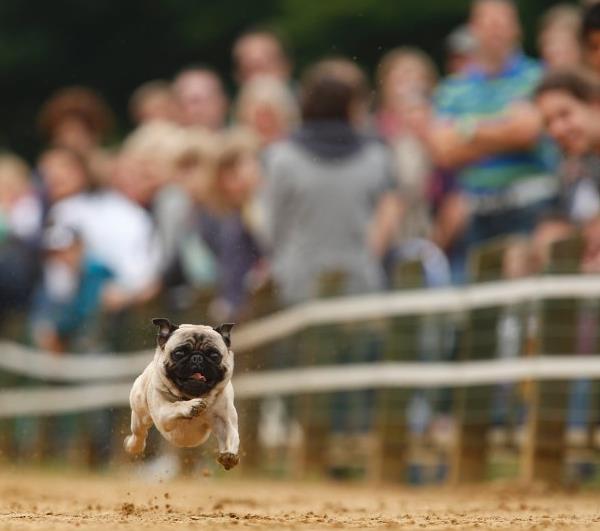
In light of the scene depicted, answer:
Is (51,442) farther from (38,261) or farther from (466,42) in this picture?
(466,42)

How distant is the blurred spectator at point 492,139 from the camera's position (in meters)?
13.8

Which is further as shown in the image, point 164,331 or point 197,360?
point 164,331

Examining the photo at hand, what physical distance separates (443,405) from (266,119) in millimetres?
2580

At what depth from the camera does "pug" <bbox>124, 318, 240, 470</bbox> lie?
28.0 ft

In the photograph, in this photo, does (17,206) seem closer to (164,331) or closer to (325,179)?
(325,179)

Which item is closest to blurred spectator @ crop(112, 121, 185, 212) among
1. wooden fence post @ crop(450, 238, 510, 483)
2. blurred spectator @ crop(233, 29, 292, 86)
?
blurred spectator @ crop(233, 29, 292, 86)

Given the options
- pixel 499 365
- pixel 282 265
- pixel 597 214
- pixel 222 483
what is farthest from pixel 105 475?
pixel 597 214

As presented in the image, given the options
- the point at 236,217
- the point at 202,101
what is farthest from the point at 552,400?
the point at 202,101

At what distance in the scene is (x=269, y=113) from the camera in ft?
50.9

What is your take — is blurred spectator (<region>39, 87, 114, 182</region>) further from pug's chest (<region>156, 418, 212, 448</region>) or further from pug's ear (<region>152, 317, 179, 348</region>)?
pug's chest (<region>156, 418, 212, 448</region>)

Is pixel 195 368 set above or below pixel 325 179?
Result: below

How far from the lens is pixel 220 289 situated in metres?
14.7

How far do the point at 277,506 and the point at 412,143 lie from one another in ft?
14.0

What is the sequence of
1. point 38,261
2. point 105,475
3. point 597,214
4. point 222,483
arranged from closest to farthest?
point 597,214, point 222,483, point 105,475, point 38,261
